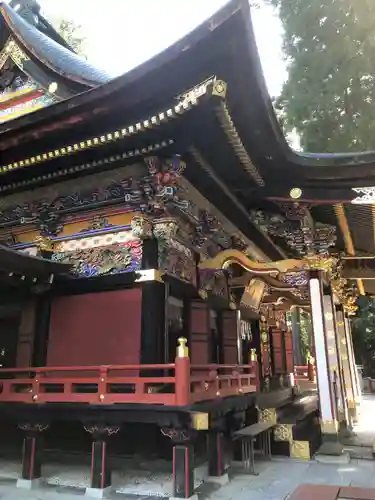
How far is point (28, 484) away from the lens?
7.13 m

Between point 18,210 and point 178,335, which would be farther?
point 18,210

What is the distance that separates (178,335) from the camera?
875cm

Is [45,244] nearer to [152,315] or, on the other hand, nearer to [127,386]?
[152,315]

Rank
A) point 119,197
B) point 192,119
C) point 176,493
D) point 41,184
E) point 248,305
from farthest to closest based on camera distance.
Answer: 1. point 248,305
2. point 41,184
3. point 119,197
4. point 192,119
5. point 176,493

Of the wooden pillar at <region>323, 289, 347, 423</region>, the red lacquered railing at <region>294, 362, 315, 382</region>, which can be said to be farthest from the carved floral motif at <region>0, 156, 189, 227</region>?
the red lacquered railing at <region>294, 362, 315, 382</region>

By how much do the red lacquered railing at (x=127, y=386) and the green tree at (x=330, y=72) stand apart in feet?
48.6

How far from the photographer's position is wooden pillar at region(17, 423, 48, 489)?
720 centimetres

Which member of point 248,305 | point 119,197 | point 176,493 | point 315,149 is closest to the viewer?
point 176,493

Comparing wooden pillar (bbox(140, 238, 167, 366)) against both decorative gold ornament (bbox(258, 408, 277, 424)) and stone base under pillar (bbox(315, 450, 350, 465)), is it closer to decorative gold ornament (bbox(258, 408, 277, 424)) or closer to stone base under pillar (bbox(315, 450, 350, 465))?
decorative gold ornament (bbox(258, 408, 277, 424))

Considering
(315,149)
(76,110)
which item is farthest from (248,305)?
(315,149)

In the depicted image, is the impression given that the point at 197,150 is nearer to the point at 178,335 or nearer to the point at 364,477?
the point at 178,335

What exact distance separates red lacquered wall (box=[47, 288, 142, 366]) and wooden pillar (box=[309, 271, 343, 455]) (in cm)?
420

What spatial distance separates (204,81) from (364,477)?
7145mm

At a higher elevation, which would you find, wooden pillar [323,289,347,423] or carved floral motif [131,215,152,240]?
carved floral motif [131,215,152,240]
